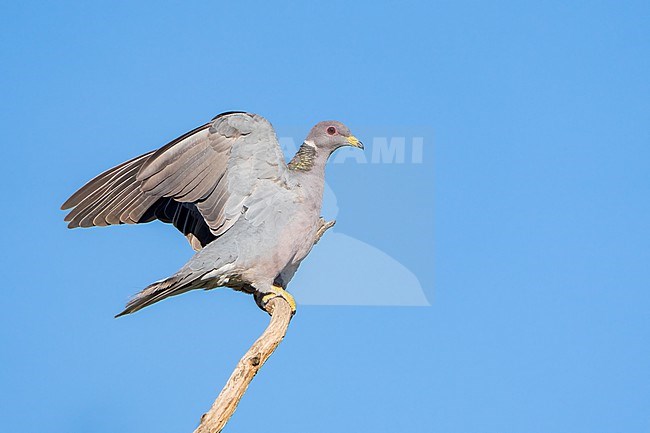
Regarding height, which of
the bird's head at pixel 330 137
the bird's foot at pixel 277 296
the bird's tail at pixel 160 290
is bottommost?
the bird's tail at pixel 160 290

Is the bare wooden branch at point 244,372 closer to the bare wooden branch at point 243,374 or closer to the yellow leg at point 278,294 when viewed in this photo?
the bare wooden branch at point 243,374

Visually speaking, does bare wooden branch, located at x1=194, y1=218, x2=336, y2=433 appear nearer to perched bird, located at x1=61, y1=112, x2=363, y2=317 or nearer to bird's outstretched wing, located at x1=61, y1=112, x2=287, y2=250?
perched bird, located at x1=61, y1=112, x2=363, y2=317

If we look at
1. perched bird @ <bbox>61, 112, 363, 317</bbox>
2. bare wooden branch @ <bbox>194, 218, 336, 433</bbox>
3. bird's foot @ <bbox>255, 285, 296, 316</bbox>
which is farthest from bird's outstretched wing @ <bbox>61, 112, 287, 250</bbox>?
bare wooden branch @ <bbox>194, 218, 336, 433</bbox>

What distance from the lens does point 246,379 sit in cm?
691

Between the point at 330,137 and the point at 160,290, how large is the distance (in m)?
2.30

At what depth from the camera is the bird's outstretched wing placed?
7.79 meters

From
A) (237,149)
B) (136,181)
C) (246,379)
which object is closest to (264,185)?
(237,149)

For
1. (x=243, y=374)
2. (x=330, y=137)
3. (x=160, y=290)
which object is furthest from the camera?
(x=330, y=137)

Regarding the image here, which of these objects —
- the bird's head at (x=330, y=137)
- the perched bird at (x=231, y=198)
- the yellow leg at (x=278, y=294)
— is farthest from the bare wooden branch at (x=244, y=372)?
the bird's head at (x=330, y=137)

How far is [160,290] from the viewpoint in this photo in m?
7.21

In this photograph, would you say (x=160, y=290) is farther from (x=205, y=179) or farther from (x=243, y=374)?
(x=205, y=179)

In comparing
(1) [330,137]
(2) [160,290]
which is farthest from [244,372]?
(1) [330,137]

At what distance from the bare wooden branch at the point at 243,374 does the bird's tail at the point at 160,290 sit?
2.48 feet

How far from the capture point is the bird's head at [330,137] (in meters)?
8.55
